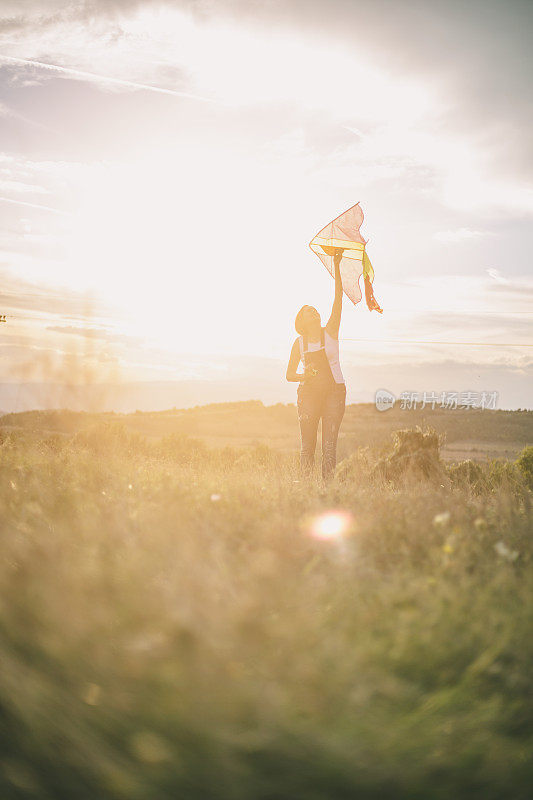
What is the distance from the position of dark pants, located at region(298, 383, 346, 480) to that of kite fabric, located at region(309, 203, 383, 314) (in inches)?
68.6

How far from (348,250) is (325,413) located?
2.59 metres

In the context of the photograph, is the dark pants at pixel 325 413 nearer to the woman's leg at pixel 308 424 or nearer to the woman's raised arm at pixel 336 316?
the woman's leg at pixel 308 424

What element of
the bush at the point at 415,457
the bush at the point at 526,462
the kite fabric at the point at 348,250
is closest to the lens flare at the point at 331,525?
the kite fabric at the point at 348,250

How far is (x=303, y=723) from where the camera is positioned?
8.18 ft

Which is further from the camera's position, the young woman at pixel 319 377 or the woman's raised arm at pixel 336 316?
the woman's raised arm at pixel 336 316

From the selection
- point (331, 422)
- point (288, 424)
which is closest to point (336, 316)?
point (331, 422)

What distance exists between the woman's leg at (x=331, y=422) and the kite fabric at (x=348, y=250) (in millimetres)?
1728

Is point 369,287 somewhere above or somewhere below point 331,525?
above

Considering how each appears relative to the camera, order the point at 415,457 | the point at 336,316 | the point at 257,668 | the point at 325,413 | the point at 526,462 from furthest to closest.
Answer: the point at 526,462 < the point at 415,457 < the point at 336,316 < the point at 325,413 < the point at 257,668

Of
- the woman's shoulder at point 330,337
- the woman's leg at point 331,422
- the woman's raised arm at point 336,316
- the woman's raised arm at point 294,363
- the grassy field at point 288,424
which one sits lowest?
the grassy field at point 288,424

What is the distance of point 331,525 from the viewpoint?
457 cm

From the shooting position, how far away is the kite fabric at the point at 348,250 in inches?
375

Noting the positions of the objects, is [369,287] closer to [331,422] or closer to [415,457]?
[331,422]

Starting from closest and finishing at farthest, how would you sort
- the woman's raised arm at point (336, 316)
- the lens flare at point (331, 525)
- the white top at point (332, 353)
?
1. the lens flare at point (331, 525)
2. the white top at point (332, 353)
3. the woman's raised arm at point (336, 316)
